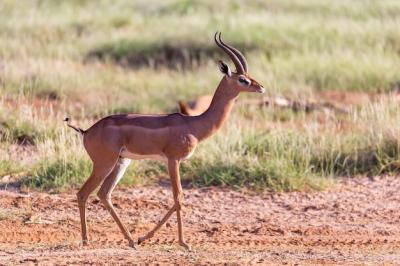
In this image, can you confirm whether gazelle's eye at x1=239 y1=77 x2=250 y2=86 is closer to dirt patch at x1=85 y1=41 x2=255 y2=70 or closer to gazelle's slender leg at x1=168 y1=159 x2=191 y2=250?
gazelle's slender leg at x1=168 y1=159 x2=191 y2=250

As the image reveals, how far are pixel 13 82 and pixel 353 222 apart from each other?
24.2ft

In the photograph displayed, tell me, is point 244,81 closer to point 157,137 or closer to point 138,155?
point 157,137

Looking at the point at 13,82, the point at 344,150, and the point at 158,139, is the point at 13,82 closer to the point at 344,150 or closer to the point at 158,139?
the point at 344,150

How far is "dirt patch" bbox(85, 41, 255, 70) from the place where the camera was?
19.8 meters

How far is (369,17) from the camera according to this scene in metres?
23.5

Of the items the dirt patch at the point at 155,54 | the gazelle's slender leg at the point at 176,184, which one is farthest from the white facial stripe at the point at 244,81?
the dirt patch at the point at 155,54

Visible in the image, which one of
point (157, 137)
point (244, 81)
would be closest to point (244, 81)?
point (244, 81)

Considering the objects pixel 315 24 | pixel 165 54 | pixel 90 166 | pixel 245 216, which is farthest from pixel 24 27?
pixel 245 216

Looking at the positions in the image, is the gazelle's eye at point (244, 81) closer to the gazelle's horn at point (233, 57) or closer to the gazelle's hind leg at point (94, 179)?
the gazelle's horn at point (233, 57)

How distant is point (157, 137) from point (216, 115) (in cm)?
56

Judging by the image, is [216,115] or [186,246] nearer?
[186,246]

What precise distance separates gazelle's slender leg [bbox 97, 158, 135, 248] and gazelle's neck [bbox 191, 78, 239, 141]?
2.22 feet

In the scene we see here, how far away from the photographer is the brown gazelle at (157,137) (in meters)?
8.00

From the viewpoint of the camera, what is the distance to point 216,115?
27.1 feet
